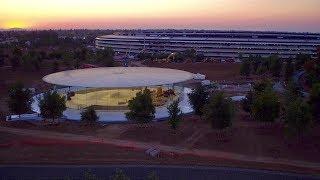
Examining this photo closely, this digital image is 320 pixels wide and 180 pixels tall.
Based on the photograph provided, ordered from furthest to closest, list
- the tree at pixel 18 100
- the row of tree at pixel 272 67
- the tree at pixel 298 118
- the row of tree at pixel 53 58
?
the row of tree at pixel 53 58, the row of tree at pixel 272 67, the tree at pixel 18 100, the tree at pixel 298 118

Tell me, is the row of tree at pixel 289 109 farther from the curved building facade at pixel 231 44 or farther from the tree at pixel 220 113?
the curved building facade at pixel 231 44

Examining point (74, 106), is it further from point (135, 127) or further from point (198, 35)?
point (198, 35)

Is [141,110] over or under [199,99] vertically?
under

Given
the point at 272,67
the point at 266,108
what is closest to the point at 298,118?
the point at 266,108

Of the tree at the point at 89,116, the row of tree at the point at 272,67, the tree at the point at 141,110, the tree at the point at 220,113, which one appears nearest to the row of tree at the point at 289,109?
the tree at the point at 220,113

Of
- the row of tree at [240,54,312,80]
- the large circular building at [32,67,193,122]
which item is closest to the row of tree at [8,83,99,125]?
the large circular building at [32,67,193,122]

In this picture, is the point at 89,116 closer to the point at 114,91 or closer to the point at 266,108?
the point at 114,91

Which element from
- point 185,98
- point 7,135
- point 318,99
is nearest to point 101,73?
point 185,98
